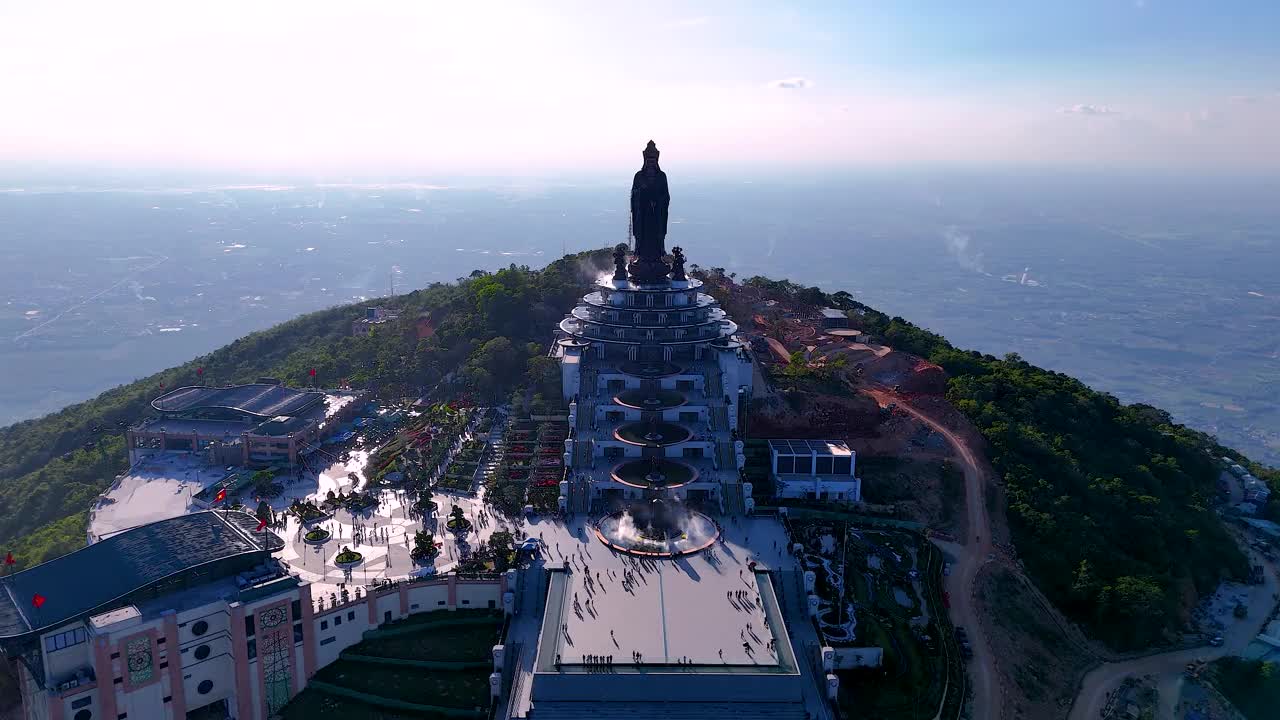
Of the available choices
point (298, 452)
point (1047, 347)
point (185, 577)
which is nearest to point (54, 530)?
point (298, 452)

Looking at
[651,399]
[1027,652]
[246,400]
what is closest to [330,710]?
[651,399]

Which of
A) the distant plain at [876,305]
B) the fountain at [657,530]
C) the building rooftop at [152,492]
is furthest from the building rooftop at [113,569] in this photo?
the distant plain at [876,305]

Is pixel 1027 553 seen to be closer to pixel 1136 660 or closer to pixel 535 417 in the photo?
pixel 1136 660

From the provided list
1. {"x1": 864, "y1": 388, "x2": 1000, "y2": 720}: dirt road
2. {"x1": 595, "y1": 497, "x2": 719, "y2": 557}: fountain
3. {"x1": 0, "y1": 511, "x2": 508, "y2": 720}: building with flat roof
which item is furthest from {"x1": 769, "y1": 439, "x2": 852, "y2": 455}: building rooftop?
{"x1": 0, "y1": 511, "x2": 508, "y2": 720}: building with flat roof

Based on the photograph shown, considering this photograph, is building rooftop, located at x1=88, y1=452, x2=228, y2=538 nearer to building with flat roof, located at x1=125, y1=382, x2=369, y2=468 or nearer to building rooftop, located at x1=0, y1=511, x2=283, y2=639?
building with flat roof, located at x1=125, y1=382, x2=369, y2=468

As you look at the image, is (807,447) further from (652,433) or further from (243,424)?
(243,424)
